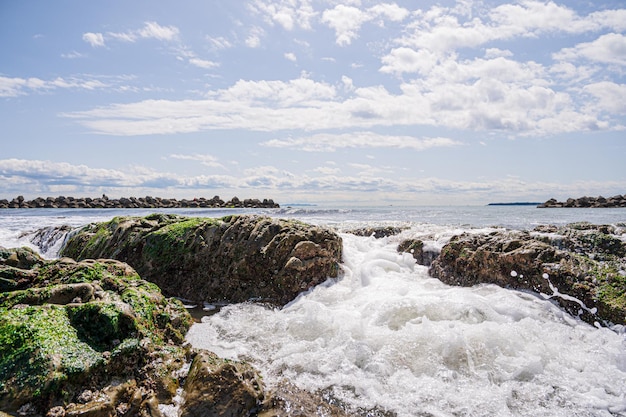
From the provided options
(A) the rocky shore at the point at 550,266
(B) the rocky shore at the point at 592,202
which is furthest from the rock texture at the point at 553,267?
(B) the rocky shore at the point at 592,202

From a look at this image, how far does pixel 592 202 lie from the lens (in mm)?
49719

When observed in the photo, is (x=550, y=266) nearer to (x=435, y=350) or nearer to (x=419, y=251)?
(x=419, y=251)

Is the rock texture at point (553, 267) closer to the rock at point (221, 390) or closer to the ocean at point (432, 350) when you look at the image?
the ocean at point (432, 350)

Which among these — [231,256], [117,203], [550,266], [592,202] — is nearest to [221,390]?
[231,256]

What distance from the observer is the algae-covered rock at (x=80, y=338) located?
3.78 m

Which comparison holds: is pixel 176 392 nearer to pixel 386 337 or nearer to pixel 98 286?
pixel 98 286

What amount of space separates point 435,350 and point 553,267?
3528 millimetres

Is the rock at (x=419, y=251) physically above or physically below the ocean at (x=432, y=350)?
above

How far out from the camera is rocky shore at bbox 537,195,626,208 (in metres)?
46.8

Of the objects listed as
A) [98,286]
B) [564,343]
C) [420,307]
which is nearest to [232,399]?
[98,286]

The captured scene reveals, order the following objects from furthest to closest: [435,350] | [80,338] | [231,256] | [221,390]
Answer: [231,256]
[435,350]
[80,338]
[221,390]

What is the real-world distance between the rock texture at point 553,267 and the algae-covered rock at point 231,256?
2.84 meters

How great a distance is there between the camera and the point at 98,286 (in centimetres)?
579

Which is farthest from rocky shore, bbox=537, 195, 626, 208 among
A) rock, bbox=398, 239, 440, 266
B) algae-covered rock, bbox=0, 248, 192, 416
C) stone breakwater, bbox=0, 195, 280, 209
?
algae-covered rock, bbox=0, 248, 192, 416
